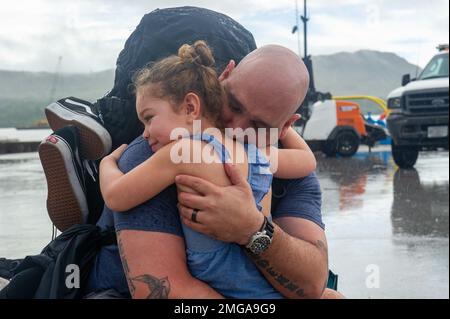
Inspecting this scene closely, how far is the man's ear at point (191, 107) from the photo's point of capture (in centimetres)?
174

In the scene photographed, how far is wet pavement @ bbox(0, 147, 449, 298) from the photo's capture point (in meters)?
5.79

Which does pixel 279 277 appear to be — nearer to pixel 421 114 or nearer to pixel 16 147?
pixel 421 114

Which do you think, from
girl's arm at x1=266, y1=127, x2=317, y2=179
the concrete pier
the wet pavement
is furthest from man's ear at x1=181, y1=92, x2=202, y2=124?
the concrete pier

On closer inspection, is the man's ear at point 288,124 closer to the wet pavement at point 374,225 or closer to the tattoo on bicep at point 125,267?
the tattoo on bicep at point 125,267

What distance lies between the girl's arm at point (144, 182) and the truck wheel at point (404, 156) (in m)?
13.0

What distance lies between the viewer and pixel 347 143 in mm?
17266

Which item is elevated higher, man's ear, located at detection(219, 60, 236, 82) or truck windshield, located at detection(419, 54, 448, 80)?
man's ear, located at detection(219, 60, 236, 82)

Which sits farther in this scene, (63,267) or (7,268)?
(7,268)

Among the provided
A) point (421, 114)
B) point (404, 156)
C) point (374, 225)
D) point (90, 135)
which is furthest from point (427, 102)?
point (90, 135)

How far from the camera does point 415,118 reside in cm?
1320

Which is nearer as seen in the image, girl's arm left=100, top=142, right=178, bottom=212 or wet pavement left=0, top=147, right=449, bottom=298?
girl's arm left=100, top=142, right=178, bottom=212

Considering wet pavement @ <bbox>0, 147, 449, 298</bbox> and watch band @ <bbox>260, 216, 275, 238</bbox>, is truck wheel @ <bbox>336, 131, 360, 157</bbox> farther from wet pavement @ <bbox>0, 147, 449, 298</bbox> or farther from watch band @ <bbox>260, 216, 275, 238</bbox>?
watch band @ <bbox>260, 216, 275, 238</bbox>

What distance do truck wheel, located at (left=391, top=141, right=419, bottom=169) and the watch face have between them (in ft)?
42.3

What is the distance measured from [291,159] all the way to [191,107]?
1.30 ft
